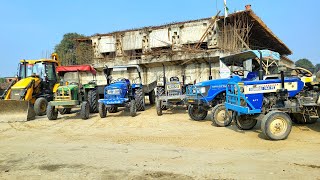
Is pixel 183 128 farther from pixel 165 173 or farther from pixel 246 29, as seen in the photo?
pixel 246 29

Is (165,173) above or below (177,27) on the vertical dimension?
below

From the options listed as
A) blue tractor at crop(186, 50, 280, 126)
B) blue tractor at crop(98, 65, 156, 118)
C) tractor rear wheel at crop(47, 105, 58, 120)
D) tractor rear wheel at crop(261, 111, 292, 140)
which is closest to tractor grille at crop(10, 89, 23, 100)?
tractor rear wheel at crop(47, 105, 58, 120)

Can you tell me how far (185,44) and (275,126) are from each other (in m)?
15.0

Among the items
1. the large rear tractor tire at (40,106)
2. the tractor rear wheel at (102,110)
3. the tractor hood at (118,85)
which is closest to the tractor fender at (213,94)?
the tractor hood at (118,85)

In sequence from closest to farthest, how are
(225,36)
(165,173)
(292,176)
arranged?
(292,176) → (165,173) → (225,36)

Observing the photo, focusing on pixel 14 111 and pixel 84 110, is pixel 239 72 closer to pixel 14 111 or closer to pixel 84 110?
pixel 84 110

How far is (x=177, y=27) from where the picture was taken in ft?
71.4

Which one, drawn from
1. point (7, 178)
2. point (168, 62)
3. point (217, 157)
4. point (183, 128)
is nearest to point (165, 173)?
point (217, 157)

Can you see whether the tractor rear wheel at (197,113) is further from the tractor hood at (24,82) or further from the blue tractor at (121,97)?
the tractor hood at (24,82)

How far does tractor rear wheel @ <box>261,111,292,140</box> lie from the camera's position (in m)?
6.98

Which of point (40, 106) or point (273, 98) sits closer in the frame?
point (273, 98)

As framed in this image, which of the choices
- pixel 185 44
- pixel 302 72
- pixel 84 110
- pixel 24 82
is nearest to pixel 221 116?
pixel 302 72

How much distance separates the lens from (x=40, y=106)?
1367 centimetres

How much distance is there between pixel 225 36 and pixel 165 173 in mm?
16504
